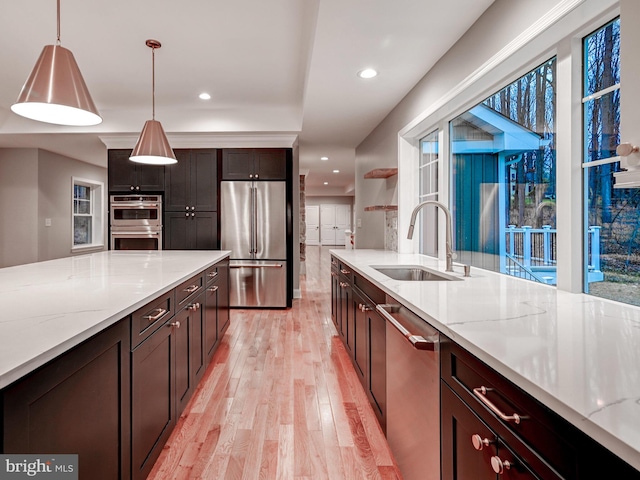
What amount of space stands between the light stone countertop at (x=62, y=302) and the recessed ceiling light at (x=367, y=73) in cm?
194

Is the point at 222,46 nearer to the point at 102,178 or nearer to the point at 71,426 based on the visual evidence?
the point at 71,426

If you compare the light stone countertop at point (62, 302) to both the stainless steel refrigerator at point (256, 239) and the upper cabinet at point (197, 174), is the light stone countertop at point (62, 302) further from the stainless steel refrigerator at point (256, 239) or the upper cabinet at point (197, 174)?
the upper cabinet at point (197, 174)

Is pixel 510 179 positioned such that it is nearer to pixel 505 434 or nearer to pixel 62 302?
pixel 505 434

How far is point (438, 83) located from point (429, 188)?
3.20 feet

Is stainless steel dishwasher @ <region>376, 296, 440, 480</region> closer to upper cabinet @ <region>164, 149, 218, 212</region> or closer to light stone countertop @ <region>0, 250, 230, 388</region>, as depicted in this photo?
light stone countertop @ <region>0, 250, 230, 388</region>

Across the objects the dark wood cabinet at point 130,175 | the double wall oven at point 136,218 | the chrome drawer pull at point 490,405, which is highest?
the dark wood cabinet at point 130,175

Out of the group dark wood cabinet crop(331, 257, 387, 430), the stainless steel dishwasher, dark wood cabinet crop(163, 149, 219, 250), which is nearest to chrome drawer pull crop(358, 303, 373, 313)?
dark wood cabinet crop(331, 257, 387, 430)

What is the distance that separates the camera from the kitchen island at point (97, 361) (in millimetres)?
842

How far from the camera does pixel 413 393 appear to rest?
4.59 feet

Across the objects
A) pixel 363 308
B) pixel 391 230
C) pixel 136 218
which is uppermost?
pixel 136 218

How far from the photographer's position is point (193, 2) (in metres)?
2.48

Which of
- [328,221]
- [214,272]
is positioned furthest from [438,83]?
[328,221]

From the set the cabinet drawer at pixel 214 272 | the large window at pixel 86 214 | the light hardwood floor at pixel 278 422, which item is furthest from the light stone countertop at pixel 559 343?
the large window at pixel 86 214

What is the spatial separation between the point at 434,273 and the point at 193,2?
239 centimetres
